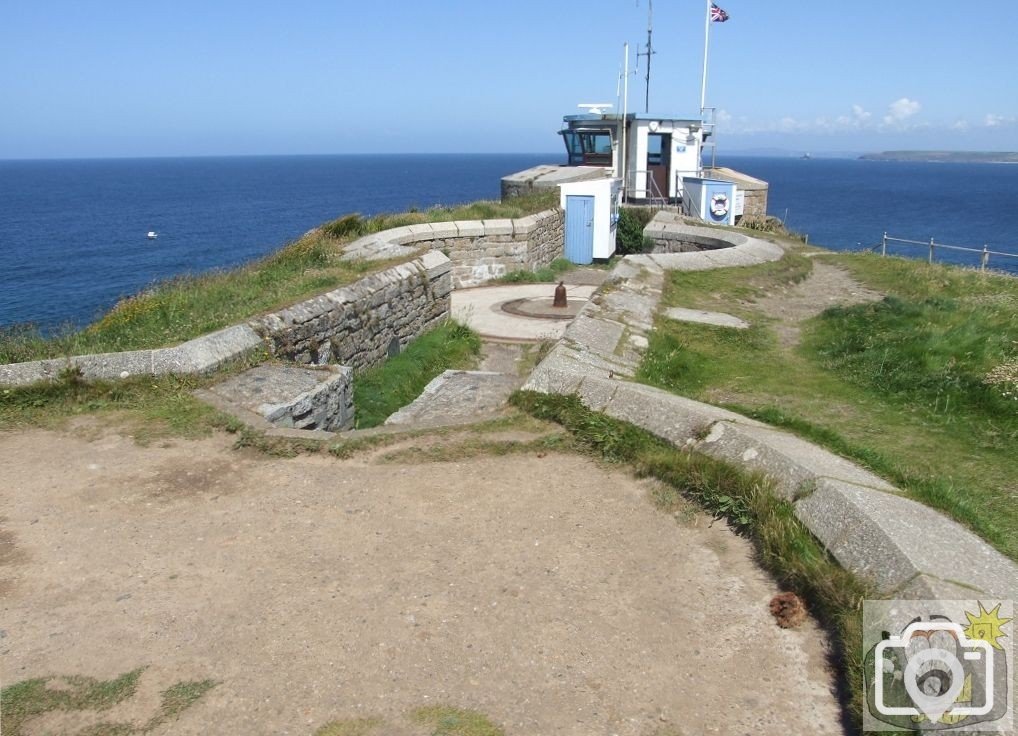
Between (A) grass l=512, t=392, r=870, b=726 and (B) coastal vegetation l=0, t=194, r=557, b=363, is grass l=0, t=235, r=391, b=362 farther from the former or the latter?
(A) grass l=512, t=392, r=870, b=726

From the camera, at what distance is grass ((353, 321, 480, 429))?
396 inches

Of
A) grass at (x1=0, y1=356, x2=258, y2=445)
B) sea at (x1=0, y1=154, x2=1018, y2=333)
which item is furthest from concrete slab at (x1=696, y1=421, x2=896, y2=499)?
sea at (x1=0, y1=154, x2=1018, y2=333)

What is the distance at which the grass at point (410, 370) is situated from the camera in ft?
33.0

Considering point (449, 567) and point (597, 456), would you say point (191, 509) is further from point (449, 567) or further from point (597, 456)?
point (597, 456)

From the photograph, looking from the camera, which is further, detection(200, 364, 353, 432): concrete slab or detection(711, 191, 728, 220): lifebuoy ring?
detection(711, 191, 728, 220): lifebuoy ring

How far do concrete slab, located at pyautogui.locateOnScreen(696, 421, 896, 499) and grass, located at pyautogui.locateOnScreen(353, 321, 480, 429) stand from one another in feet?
15.6

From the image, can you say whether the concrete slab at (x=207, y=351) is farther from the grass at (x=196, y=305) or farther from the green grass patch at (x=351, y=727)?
the green grass patch at (x=351, y=727)

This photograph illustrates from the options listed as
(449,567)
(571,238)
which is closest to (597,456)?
(449,567)

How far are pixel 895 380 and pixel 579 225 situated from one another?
1452 cm

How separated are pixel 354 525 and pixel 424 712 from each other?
201 cm

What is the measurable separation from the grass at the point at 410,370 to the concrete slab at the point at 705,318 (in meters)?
3.26

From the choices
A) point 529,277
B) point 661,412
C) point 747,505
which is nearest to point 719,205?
point 529,277

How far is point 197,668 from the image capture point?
397 cm

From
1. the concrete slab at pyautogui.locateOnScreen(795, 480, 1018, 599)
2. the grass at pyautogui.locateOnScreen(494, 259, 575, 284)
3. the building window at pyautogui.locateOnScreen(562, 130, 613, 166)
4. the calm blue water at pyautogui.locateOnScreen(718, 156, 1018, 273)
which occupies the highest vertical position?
the building window at pyautogui.locateOnScreen(562, 130, 613, 166)
